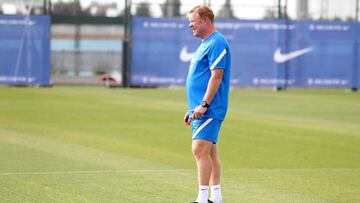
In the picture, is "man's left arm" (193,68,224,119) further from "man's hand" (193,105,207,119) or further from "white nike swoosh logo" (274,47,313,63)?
"white nike swoosh logo" (274,47,313,63)

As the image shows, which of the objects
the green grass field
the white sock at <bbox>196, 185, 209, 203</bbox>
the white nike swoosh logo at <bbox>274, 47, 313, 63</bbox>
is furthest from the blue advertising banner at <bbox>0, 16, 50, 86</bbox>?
the white sock at <bbox>196, 185, 209, 203</bbox>

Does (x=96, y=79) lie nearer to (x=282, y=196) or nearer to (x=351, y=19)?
(x=351, y=19)

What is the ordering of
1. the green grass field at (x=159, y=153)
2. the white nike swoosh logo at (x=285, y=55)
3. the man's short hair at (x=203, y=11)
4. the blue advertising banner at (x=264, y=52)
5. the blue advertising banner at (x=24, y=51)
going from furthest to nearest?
1. the white nike swoosh logo at (x=285, y=55)
2. the blue advertising banner at (x=264, y=52)
3. the blue advertising banner at (x=24, y=51)
4. the green grass field at (x=159, y=153)
5. the man's short hair at (x=203, y=11)

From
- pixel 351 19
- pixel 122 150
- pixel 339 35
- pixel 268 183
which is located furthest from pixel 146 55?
pixel 268 183

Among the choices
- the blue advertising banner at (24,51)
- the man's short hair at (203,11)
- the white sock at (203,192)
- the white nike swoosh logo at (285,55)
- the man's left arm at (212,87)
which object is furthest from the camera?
the white nike swoosh logo at (285,55)

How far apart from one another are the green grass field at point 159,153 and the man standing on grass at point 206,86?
104 cm

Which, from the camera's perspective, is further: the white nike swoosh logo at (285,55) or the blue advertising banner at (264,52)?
the white nike swoosh logo at (285,55)

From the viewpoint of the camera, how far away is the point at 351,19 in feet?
144

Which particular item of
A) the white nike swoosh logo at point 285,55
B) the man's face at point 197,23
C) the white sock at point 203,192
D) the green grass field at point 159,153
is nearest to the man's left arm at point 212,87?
the man's face at point 197,23

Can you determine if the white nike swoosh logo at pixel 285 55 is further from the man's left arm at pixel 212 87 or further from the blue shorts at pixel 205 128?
the man's left arm at pixel 212 87

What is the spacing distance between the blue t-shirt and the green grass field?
4.51 feet

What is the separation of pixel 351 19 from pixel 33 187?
34601mm

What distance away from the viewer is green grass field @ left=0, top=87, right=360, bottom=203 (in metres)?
10.8

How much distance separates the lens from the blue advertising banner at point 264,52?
38.3 metres
